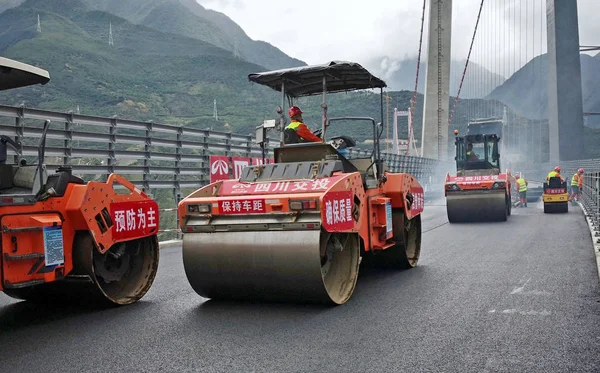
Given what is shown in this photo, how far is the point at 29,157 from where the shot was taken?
10172 millimetres

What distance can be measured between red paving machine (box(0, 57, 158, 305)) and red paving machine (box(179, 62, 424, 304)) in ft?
2.04

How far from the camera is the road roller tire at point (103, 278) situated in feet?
16.5

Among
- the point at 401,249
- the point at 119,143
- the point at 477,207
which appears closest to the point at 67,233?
the point at 401,249

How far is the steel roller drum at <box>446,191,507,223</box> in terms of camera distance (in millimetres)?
14844

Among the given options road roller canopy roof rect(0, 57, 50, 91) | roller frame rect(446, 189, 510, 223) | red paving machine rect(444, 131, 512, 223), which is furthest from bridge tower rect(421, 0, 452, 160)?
road roller canopy roof rect(0, 57, 50, 91)

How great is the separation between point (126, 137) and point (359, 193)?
24.4 ft

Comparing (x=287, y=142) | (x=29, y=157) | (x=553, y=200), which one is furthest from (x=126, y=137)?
(x=553, y=200)

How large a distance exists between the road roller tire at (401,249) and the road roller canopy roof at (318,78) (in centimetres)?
163

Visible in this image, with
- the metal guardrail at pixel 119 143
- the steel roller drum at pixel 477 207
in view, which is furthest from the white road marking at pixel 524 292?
the steel roller drum at pixel 477 207

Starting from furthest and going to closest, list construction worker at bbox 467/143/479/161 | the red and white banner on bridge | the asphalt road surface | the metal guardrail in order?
1. construction worker at bbox 467/143/479/161
2. the red and white banner on bridge
3. the metal guardrail
4. the asphalt road surface

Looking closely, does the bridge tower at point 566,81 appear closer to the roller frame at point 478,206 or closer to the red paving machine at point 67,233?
the roller frame at point 478,206

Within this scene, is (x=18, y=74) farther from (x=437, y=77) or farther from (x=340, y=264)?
(x=437, y=77)

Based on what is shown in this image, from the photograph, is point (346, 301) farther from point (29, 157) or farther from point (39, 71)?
point (29, 157)

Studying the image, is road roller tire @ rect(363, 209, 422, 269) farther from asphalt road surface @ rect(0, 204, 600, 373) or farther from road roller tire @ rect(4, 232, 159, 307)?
road roller tire @ rect(4, 232, 159, 307)
